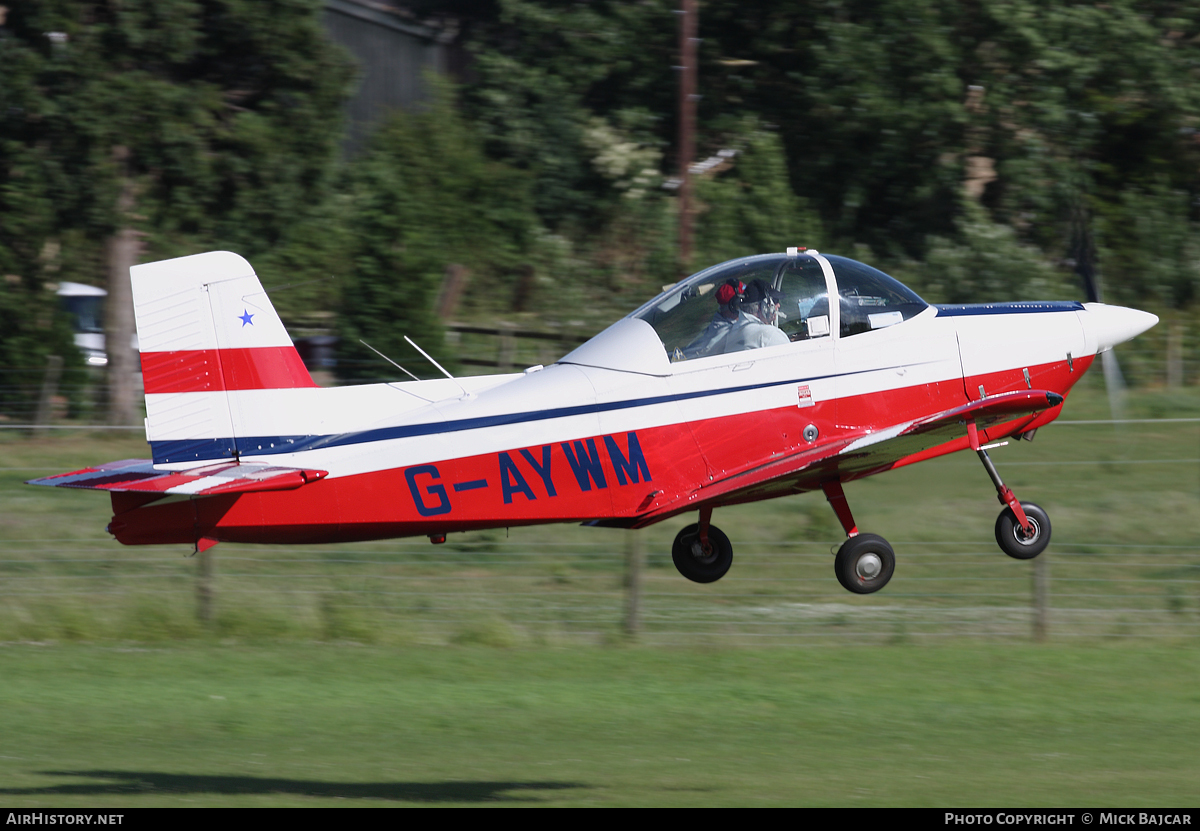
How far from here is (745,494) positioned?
9.16 meters

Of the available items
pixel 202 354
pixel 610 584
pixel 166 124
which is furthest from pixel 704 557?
pixel 166 124

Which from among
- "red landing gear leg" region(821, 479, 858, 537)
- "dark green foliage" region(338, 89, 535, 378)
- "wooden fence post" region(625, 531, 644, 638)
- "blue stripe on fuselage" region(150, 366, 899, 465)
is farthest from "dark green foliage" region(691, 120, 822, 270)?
"blue stripe on fuselage" region(150, 366, 899, 465)

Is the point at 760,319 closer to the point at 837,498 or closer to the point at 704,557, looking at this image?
the point at 837,498

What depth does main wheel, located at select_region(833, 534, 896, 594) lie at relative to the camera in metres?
9.16

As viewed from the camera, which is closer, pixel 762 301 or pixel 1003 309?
pixel 762 301

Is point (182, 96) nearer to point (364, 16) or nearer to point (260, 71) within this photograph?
point (260, 71)

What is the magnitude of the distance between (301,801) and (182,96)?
15.6 metres

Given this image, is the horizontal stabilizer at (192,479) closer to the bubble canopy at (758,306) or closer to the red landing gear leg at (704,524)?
the bubble canopy at (758,306)

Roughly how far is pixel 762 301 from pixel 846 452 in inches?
45.0

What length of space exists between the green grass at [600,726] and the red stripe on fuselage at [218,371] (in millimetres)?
4675

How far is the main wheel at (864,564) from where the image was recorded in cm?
916

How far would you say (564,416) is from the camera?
8.59 meters

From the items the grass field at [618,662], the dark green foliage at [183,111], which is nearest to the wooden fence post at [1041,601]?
the grass field at [618,662]

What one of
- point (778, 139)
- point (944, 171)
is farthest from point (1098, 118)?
point (778, 139)
